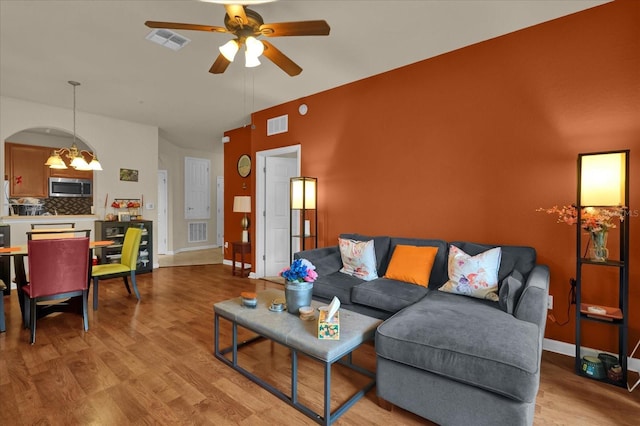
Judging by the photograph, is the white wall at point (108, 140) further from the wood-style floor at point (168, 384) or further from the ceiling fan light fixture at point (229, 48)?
the ceiling fan light fixture at point (229, 48)

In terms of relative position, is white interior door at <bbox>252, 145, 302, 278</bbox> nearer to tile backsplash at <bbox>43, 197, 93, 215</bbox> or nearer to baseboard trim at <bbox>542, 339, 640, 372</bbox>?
baseboard trim at <bbox>542, 339, 640, 372</bbox>

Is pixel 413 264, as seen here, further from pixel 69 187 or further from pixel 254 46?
pixel 69 187

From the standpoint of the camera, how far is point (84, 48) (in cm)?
309

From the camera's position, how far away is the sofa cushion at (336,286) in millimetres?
2860

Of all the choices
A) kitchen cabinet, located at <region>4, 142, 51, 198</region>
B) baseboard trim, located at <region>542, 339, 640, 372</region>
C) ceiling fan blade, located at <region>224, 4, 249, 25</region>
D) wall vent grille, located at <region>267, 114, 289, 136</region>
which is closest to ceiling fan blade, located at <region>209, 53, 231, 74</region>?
ceiling fan blade, located at <region>224, 4, 249, 25</region>

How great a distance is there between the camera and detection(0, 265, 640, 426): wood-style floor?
70.7 inches

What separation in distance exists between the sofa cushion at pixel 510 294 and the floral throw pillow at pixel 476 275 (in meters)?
0.17

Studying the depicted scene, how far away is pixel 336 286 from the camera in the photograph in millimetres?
2959

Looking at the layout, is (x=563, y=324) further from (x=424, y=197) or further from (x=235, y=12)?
(x=235, y=12)

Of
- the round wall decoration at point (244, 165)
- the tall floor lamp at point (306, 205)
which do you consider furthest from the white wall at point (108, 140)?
the tall floor lamp at point (306, 205)

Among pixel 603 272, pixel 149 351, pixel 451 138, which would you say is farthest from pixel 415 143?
pixel 149 351

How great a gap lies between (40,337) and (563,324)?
14.9 feet

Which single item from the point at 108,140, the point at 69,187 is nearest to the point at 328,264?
the point at 108,140

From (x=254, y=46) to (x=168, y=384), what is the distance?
2.34m
